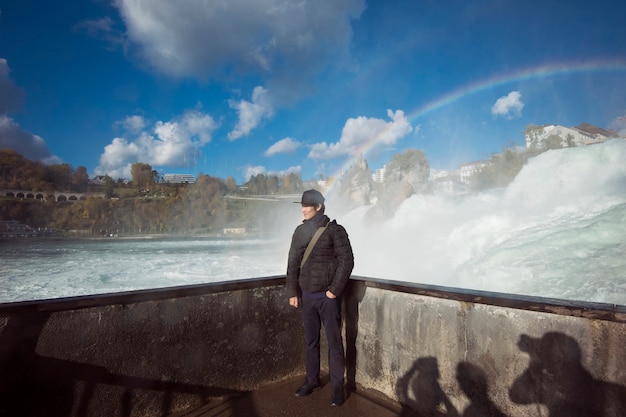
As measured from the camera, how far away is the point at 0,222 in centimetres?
9944

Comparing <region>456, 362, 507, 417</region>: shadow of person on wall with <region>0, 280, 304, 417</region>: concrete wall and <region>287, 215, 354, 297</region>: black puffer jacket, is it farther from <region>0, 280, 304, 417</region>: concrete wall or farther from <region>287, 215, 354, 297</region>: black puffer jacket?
<region>0, 280, 304, 417</region>: concrete wall

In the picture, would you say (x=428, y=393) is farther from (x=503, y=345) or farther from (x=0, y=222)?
(x=0, y=222)

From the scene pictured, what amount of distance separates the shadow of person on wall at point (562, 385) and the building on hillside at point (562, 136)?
68657 mm

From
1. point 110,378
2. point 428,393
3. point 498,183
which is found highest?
point 498,183

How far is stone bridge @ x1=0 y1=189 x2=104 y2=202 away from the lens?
106 m

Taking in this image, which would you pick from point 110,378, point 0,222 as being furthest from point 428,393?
point 0,222

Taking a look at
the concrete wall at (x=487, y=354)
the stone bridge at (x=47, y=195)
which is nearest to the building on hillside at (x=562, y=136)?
the concrete wall at (x=487, y=354)

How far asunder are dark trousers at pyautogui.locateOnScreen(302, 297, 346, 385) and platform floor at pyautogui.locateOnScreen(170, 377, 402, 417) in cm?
22

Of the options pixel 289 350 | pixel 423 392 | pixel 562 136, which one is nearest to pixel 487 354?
pixel 423 392

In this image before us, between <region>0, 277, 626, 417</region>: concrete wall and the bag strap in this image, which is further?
the bag strap

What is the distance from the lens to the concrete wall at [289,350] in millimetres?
2197

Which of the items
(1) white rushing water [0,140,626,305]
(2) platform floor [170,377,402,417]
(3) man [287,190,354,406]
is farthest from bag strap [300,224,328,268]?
(1) white rushing water [0,140,626,305]

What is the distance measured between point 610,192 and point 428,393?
871 inches

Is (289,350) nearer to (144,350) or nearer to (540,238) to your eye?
(144,350)
